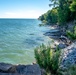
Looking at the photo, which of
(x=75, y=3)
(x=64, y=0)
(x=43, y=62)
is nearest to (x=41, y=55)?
(x=43, y=62)

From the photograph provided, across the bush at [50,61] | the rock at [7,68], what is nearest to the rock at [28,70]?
the rock at [7,68]

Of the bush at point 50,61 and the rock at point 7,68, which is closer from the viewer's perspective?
the rock at point 7,68

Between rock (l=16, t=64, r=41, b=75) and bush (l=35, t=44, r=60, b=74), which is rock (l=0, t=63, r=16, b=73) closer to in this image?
rock (l=16, t=64, r=41, b=75)

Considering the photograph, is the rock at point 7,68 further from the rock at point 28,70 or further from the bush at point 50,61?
the bush at point 50,61

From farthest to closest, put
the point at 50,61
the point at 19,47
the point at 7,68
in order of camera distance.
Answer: the point at 19,47 < the point at 50,61 < the point at 7,68

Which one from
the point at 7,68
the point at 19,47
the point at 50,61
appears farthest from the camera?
the point at 19,47

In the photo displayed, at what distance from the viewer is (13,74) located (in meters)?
8.12

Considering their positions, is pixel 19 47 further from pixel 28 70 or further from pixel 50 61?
pixel 28 70

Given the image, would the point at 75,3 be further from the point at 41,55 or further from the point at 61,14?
the point at 41,55

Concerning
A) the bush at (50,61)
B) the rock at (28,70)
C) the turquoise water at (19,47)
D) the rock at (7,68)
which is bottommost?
the turquoise water at (19,47)

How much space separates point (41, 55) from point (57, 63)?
4.16 feet

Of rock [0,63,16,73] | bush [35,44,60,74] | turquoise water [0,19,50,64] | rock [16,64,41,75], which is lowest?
turquoise water [0,19,50,64]

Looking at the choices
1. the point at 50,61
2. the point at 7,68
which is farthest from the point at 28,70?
the point at 50,61

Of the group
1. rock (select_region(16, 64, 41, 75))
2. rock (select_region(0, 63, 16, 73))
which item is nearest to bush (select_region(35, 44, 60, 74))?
rock (select_region(16, 64, 41, 75))
